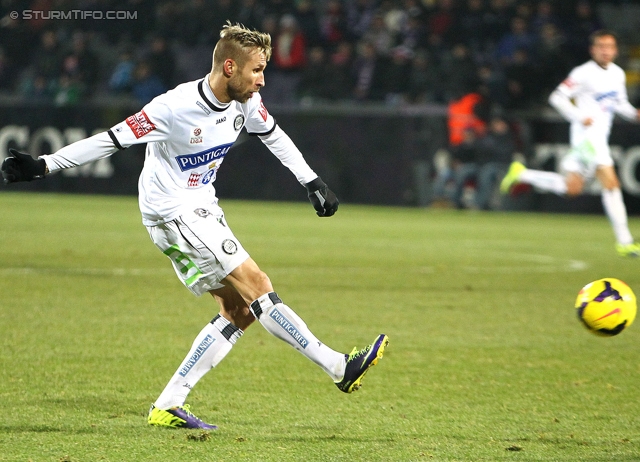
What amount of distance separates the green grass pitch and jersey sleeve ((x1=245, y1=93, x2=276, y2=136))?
1.34 m

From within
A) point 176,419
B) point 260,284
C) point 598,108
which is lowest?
point 176,419

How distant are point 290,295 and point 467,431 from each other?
427 centimetres

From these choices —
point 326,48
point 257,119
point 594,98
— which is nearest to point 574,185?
point 594,98

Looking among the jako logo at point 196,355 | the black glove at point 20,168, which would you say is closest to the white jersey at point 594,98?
the jako logo at point 196,355

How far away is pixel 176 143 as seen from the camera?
4543 millimetres

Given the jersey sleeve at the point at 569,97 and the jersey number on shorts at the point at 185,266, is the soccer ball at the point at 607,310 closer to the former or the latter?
the jersey number on shorts at the point at 185,266

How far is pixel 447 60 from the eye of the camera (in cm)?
1945

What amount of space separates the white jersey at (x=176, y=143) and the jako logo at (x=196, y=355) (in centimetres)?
61

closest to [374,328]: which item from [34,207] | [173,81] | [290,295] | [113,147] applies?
[290,295]

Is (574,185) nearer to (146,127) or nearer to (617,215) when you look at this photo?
(617,215)

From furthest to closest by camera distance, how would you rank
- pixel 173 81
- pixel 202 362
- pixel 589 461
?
pixel 173 81
pixel 202 362
pixel 589 461

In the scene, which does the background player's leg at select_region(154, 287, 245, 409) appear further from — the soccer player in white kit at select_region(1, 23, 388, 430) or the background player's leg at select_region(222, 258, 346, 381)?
the background player's leg at select_region(222, 258, 346, 381)

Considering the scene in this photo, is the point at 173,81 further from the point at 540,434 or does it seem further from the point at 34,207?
the point at 540,434

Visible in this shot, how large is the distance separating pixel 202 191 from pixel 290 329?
78 centimetres
